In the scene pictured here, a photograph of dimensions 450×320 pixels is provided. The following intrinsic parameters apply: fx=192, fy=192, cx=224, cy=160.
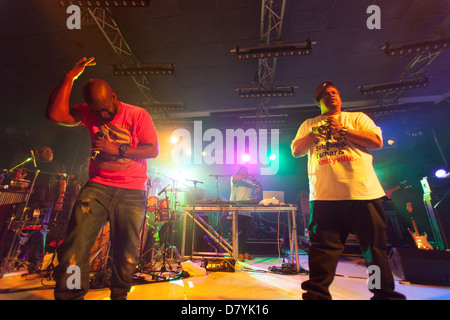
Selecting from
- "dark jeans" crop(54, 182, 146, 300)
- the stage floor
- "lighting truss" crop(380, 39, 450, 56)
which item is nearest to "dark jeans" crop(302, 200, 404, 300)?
the stage floor

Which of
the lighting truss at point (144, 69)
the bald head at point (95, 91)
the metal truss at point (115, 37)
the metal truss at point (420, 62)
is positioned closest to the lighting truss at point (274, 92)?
the lighting truss at point (144, 69)

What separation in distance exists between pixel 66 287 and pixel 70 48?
23.9 ft

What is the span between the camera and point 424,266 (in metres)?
3.14

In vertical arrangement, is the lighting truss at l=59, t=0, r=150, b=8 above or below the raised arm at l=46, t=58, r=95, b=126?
above

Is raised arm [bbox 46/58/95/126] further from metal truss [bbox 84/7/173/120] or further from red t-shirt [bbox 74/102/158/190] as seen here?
metal truss [bbox 84/7/173/120]

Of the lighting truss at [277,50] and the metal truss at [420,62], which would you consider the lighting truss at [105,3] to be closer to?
the lighting truss at [277,50]

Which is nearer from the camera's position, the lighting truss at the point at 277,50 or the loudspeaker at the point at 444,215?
the loudspeaker at the point at 444,215

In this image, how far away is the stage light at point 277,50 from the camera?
5.21m

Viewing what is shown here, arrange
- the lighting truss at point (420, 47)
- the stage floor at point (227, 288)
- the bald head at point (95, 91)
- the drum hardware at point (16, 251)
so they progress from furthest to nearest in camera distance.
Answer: the lighting truss at point (420, 47)
the drum hardware at point (16, 251)
the stage floor at point (227, 288)
the bald head at point (95, 91)

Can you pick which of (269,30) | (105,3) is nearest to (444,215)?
(269,30)

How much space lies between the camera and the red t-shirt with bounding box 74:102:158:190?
1.61m

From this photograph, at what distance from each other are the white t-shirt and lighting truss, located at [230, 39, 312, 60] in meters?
4.05

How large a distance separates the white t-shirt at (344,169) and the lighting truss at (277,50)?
405cm
